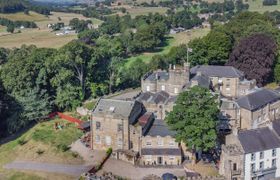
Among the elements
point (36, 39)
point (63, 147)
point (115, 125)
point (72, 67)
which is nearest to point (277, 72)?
point (115, 125)

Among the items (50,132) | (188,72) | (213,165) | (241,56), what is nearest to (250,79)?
(241,56)

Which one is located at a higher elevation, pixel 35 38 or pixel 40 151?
pixel 35 38

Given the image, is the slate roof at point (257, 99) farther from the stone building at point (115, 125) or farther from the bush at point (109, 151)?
the bush at point (109, 151)

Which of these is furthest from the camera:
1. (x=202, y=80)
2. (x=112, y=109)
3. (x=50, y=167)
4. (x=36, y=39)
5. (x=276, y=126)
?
(x=36, y=39)

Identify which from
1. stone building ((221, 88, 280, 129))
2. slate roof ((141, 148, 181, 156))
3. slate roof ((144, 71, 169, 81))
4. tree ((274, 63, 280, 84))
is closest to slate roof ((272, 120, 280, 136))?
stone building ((221, 88, 280, 129))

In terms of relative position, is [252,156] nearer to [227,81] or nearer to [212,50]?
[227,81]

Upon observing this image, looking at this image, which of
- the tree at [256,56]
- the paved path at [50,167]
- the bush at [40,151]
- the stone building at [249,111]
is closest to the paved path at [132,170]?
the paved path at [50,167]

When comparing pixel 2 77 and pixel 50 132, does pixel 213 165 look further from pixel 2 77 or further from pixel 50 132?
pixel 2 77
